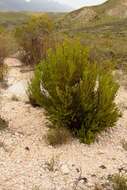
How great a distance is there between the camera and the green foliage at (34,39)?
13953 mm

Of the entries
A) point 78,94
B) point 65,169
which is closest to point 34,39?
point 78,94

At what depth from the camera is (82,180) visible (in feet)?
20.0

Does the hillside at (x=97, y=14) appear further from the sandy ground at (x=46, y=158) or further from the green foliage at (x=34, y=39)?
the sandy ground at (x=46, y=158)

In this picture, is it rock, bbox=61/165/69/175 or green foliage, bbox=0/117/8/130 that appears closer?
rock, bbox=61/165/69/175

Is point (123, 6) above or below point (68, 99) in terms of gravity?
below

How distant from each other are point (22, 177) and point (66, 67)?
233cm

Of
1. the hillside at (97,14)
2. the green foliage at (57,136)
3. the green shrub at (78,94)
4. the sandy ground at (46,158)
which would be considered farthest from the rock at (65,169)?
the hillside at (97,14)

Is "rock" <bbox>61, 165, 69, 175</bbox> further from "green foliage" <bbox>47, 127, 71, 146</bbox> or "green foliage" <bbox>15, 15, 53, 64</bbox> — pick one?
"green foliage" <bbox>15, 15, 53, 64</bbox>

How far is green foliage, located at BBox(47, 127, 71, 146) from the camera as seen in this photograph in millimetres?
7156

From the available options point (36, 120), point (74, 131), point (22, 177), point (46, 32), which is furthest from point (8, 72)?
point (22, 177)

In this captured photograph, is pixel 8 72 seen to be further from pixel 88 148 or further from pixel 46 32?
pixel 88 148

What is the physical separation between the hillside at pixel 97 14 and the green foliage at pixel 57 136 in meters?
49.9

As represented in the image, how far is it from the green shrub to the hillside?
1941 inches

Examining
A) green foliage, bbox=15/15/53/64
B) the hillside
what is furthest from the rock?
the hillside
